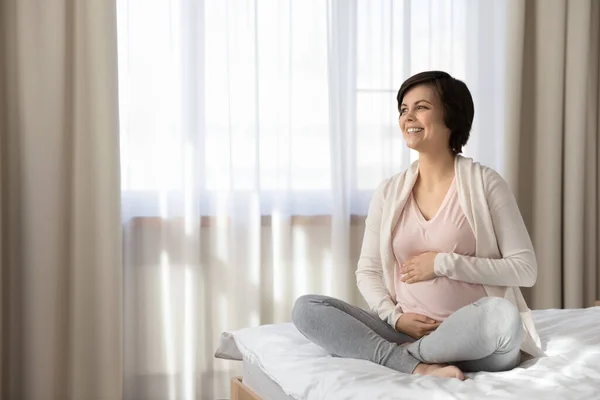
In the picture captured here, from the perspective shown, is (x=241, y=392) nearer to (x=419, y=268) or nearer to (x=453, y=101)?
(x=419, y=268)

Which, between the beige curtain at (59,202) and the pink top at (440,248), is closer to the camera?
the pink top at (440,248)

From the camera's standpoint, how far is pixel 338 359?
1938 mm

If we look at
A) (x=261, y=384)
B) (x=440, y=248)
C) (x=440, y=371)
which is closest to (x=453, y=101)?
(x=440, y=248)

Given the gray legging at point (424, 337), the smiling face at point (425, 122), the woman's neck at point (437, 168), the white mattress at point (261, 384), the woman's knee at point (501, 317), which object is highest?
the smiling face at point (425, 122)

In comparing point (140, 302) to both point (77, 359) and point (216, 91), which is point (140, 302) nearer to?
point (77, 359)

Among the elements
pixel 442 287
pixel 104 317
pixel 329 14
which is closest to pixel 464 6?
pixel 329 14

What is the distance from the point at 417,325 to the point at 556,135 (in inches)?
71.7

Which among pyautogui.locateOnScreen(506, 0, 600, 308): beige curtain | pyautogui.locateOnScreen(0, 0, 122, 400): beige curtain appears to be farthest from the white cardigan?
pyautogui.locateOnScreen(506, 0, 600, 308): beige curtain

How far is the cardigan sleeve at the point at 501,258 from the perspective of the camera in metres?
2.02

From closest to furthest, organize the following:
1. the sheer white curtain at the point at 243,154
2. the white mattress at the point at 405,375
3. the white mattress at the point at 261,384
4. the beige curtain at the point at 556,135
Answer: the white mattress at the point at 405,375 → the white mattress at the point at 261,384 → the sheer white curtain at the point at 243,154 → the beige curtain at the point at 556,135

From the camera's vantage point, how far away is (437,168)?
2207mm

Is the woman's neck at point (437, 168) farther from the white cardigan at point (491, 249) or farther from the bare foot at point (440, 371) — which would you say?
the bare foot at point (440, 371)

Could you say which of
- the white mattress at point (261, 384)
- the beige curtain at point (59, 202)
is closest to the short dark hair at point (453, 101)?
the white mattress at point (261, 384)

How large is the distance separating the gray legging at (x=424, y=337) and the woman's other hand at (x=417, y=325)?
5cm
